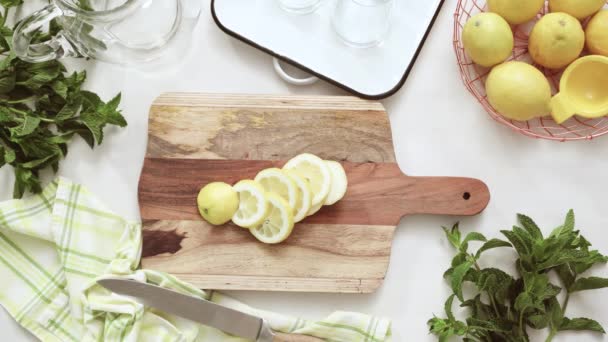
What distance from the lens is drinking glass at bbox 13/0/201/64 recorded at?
3.54 feet

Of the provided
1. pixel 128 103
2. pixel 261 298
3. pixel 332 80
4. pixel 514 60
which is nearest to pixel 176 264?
pixel 261 298

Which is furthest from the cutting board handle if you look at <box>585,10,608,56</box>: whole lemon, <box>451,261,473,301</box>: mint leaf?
<box>585,10,608,56</box>: whole lemon

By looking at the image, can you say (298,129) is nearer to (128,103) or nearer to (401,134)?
(401,134)

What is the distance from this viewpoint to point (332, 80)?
1231 mm

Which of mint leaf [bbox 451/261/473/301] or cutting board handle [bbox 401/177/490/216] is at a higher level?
cutting board handle [bbox 401/177/490/216]

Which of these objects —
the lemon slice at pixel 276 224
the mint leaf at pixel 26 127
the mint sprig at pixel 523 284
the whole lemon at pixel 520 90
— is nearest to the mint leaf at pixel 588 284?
the mint sprig at pixel 523 284

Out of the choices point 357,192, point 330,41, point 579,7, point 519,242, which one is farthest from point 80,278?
point 579,7

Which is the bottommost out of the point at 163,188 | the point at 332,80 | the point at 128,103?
the point at 163,188

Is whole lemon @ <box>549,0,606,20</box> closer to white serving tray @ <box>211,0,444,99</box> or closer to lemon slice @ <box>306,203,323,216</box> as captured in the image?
white serving tray @ <box>211,0,444,99</box>

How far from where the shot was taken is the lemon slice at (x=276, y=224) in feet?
3.77

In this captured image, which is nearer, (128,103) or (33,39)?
(33,39)

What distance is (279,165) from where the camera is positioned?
4.06 feet

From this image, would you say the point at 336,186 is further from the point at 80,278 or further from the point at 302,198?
the point at 80,278

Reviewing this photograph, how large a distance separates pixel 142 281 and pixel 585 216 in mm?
882
